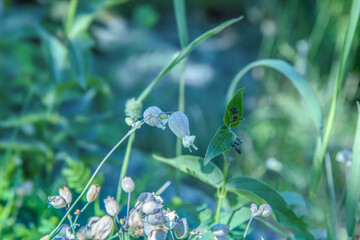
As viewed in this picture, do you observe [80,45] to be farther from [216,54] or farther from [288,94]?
[216,54]

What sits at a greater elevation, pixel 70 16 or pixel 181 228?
pixel 70 16

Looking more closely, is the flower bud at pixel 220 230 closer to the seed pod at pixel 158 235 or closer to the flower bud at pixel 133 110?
the seed pod at pixel 158 235

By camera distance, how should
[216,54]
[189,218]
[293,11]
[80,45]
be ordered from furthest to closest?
[216,54]
[293,11]
[80,45]
[189,218]

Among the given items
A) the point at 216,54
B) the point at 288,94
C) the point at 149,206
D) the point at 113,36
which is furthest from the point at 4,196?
the point at 216,54

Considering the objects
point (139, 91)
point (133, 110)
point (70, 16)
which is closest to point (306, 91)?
point (133, 110)

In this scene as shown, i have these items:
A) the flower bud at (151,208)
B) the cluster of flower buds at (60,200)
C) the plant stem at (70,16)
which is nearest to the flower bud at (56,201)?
the cluster of flower buds at (60,200)

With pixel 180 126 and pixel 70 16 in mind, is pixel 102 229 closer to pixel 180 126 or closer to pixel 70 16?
pixel 180 126

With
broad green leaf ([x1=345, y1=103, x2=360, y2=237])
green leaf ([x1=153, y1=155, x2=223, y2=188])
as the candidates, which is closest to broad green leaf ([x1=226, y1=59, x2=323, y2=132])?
broad green leaf ([x1=345, y1=103, x2=360, y2=237])
